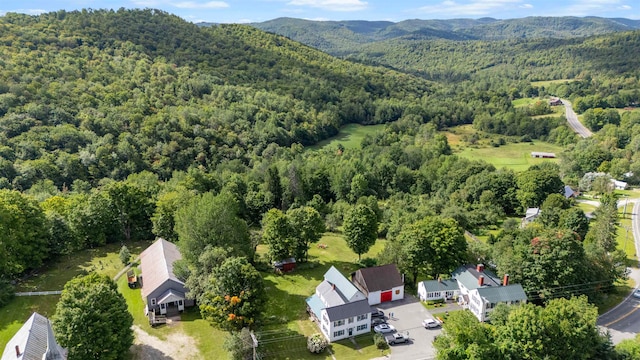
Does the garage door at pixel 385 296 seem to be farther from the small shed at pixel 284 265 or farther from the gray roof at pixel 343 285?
the small shed at pixel 284 265

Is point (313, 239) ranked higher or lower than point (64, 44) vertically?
lower

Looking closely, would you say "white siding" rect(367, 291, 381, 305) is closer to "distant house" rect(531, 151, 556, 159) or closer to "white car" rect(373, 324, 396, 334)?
"white car" rect(373, 324, 396, 334)

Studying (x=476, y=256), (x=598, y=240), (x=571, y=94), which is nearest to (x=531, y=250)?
(x=476, y=256)

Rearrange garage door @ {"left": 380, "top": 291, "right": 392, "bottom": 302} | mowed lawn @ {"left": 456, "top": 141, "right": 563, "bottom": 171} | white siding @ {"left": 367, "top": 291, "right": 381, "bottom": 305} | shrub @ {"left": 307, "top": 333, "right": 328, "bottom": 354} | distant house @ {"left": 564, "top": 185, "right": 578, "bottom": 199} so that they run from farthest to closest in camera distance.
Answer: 1. mowed lawn @ {"left": 456, "top": 141, "right": 563, "bottom": 171}
2. distant house @ {"left": 564, "top": 185, "right": 578, "bottom": 199}
3. garage door @ {"left": 380, "top": 291, "right": 392, "bottom": 302}
4. white siding @ {"left": 367, "top": 291, "right": 381, "bottom": 305}
5. shrub @ {"left": 307, "top": 333, "right": 328, "bottom": 354}

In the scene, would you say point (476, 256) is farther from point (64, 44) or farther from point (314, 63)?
point (314, 63)

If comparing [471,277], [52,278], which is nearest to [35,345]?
[52,278]

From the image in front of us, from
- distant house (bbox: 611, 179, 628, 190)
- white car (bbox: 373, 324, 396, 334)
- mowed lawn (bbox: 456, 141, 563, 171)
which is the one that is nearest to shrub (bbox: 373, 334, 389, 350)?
white car (bbox: 373, 324, 396, 334)
